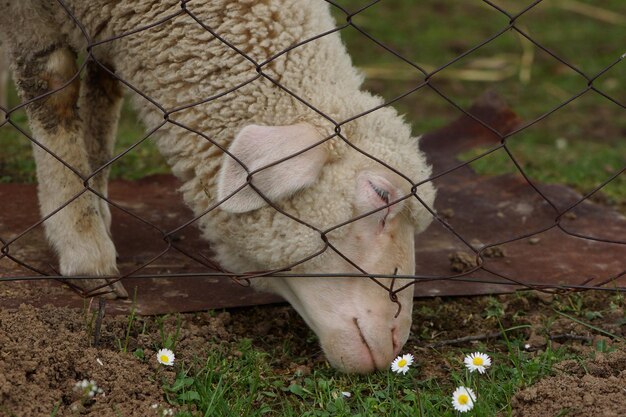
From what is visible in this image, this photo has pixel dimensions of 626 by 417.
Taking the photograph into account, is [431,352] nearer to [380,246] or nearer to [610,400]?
[380,246]

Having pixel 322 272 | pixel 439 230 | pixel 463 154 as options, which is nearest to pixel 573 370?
pixel 322 272

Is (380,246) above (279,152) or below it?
below

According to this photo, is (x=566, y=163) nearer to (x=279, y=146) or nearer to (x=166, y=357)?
(x=279, y=146)

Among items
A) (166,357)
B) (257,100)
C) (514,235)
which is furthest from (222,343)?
(514,235)

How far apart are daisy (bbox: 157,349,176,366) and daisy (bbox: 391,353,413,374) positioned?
70cm

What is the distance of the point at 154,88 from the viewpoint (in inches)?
131

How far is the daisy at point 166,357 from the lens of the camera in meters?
2.85

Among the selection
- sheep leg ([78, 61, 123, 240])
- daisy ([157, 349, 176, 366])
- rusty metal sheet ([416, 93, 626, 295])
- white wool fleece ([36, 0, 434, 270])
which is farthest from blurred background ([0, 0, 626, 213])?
daisy ([157, 349, 176, 366])

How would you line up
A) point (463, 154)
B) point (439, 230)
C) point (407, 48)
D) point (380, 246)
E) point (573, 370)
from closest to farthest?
point (573, 370), point (380, 246), point (439, 230), point (463, 154), point (407, 48)

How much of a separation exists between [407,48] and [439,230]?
4844 mm

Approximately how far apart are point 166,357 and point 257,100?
2.97 feet

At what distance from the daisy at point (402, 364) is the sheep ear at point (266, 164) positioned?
63 cm

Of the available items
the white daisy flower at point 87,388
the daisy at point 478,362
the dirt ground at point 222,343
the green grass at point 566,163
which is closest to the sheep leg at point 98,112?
the dirt ground at point 222,343

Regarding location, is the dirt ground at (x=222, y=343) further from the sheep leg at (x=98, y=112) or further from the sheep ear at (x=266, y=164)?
the sheep leg at (x=98, y=112)
